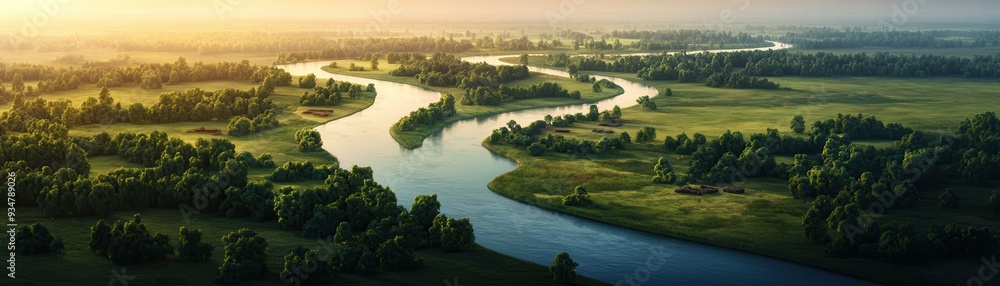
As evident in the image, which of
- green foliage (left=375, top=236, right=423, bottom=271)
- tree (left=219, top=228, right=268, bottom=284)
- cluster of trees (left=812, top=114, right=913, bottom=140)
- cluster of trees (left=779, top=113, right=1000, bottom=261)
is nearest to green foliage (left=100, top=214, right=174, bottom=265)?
tree (left=219, top=228, right=268, bottom=284)

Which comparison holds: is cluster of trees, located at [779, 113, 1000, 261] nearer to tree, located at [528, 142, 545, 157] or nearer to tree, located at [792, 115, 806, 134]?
tree, located at [792, 115, 806, 134]

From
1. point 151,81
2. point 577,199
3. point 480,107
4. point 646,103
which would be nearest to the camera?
point 577,199

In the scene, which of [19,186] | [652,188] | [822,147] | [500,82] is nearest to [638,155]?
[652,188]

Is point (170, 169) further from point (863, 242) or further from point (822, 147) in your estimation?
point (822, 147)

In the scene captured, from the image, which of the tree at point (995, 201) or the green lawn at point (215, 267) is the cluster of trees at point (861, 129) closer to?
the tree at point (995, 201)

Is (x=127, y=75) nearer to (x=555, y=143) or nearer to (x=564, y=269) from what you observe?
(x=555, y=143)

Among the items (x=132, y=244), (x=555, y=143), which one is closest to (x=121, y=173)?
(x=132, y=244)
